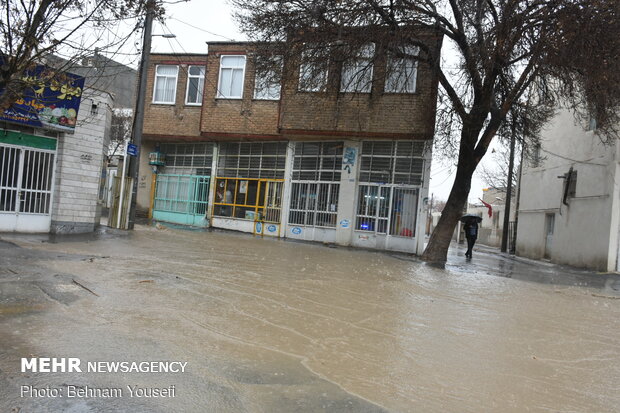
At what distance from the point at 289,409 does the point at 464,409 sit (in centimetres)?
128

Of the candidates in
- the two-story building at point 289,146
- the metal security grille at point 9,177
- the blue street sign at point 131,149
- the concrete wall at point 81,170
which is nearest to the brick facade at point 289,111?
the two-story building at point 289,146

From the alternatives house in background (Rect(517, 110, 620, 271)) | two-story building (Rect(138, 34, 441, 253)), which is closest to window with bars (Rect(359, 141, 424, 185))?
two-story building (Rect(138, 34, 441, 253))

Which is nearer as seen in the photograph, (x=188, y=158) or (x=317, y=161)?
(x=317, y=161)

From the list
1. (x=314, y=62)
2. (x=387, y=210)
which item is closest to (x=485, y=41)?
(x=314, y=62)

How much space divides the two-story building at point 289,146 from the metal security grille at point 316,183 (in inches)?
1.6

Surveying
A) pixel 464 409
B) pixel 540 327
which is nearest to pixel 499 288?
pixel 540 327

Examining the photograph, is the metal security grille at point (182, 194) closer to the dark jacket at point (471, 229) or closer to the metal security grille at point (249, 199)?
the metal security grille at point (249, 199)

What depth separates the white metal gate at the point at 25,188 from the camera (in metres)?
11.1

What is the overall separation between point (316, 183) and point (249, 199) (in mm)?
3127

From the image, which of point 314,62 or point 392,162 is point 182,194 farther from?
point 314,62

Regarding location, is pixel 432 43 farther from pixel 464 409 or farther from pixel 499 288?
pixel 464 409

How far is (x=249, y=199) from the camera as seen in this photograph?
1919cm

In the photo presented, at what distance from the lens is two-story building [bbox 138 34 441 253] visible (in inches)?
620

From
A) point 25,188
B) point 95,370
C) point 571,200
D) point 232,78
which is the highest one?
point 232,78
